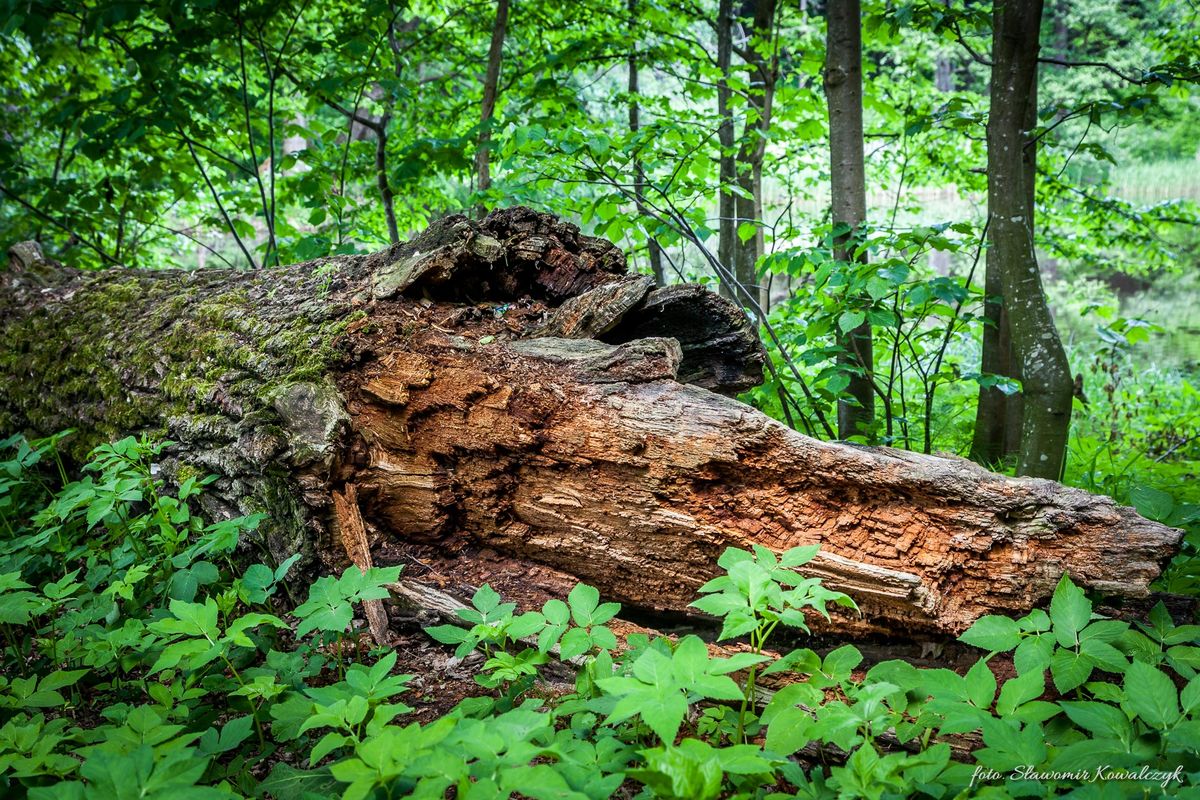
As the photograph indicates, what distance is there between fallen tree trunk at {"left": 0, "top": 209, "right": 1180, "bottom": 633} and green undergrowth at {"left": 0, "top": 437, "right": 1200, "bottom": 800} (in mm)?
204

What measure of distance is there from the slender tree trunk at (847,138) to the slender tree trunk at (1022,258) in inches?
27.0

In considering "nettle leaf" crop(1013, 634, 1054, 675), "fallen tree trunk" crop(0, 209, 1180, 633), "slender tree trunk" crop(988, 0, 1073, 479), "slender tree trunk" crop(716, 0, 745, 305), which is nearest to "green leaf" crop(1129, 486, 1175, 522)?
"fallen tree trunk" crop(0, 209, 1180, 633)

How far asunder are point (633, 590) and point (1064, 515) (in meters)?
1.18

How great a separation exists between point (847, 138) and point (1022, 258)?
1196 mm

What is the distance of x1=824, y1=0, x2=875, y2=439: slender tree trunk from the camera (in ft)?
11.7

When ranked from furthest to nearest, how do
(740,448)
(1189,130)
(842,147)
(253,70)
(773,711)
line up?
(1189,130) → (253,70) → (842,147) → (740,448) → (773,711)

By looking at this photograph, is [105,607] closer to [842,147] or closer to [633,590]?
[633,590]

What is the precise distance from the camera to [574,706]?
1457 millimetres

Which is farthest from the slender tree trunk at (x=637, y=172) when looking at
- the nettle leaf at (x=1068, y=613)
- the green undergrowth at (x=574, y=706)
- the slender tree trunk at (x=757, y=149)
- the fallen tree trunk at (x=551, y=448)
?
the nettle leaf at (x=1068, y=613)

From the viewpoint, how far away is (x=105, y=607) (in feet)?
6.64

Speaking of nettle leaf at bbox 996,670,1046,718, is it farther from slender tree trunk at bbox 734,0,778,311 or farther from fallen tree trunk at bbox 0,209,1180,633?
slender tree trunk at bbox 734,0,778,311

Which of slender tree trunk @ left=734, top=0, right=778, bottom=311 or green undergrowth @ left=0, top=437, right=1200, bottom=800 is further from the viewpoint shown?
slender tree trunk @ left=734, top=0, right=778, bottom=311

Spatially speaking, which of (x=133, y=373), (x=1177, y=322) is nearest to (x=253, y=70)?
(x=133, y=373)

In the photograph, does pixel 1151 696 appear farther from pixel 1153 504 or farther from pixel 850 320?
pixel 850 320
